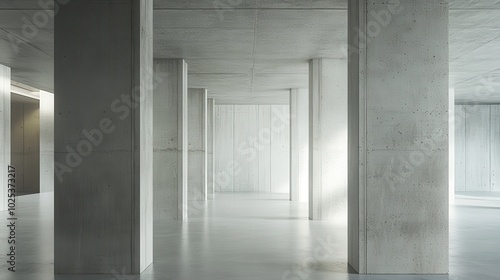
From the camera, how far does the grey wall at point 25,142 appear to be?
3297 centimetres

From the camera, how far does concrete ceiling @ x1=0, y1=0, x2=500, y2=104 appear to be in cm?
1134

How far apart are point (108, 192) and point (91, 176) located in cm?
37

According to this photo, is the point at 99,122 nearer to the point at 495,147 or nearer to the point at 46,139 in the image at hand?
the point at 46,139

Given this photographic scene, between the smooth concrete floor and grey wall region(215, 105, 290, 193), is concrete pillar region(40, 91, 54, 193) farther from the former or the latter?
the smooth concrete floor

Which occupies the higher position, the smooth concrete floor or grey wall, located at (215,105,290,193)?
grey wall, located at (215,105,290,193)

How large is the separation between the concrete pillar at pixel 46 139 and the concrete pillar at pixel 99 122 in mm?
22164

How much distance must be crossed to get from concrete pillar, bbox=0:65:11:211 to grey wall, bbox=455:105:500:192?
25159 mm

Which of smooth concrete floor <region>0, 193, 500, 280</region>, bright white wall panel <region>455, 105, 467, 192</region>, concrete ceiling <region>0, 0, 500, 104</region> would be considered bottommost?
smooth concrete floor <region>0, 193, 500, 280</region>

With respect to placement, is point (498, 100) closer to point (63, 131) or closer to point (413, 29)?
point (413, 29)

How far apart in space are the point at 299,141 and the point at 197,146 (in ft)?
15.4

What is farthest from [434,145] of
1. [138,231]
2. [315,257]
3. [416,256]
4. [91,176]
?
[91,176]

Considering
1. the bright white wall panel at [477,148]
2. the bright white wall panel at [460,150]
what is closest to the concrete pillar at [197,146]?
the bright white wall panel at [460,150]

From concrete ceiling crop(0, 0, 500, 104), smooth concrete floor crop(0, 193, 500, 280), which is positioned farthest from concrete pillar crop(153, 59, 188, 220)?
smooth concrete floor crop(0, 193, 500, 280)

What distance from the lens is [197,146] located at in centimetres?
2441
